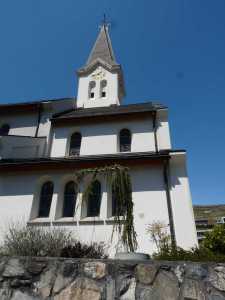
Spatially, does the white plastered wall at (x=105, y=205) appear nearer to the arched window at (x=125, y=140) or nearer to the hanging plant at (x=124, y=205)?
the arched window at (x=125, y=140)

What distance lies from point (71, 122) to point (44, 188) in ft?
16.9

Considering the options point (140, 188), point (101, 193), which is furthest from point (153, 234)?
point (101, 193)

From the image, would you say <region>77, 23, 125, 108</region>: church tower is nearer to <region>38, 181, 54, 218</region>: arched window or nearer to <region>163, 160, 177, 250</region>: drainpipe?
<region>38, 181, 54, 218</region>: arched window

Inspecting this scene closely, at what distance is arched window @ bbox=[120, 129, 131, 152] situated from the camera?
591 inches

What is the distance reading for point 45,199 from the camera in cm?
1282

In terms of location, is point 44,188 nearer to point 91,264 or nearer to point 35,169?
point 35,169

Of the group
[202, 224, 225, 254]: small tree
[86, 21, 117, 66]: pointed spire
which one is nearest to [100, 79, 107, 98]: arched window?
[86, 21, 117, 66]: pointed spire

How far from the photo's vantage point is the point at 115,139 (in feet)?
49.2

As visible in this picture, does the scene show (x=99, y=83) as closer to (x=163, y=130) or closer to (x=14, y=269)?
(x=163, y=130)

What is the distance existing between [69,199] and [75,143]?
4420 millimetres

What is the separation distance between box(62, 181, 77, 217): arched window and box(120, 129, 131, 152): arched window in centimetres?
399

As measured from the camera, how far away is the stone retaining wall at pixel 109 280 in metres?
4.27

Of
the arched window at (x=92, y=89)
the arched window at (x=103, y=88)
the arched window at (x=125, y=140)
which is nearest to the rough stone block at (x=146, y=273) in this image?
the arched window at (x=125, y=140)

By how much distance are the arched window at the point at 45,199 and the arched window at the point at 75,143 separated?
2925mm
